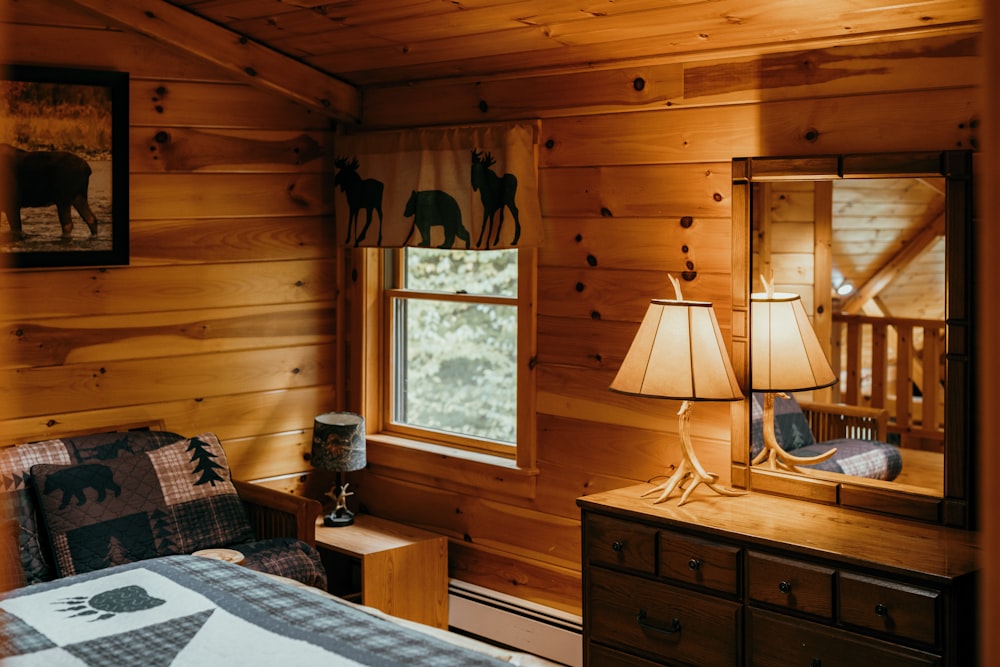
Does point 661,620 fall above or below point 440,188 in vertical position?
below

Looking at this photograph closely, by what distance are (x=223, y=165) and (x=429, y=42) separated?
101cm

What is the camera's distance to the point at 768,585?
8.55 feet

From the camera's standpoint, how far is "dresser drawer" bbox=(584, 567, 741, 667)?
8.90 feet

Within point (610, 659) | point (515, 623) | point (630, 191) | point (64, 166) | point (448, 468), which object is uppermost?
point (64, 166)

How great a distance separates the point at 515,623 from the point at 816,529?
4.85 ft

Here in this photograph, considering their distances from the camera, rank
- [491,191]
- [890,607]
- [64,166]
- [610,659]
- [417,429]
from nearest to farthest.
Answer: [890,607] → [610,659] → [64,166] → [491,191] → [417,429]

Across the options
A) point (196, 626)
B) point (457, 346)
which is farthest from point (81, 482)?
point (457, 346)

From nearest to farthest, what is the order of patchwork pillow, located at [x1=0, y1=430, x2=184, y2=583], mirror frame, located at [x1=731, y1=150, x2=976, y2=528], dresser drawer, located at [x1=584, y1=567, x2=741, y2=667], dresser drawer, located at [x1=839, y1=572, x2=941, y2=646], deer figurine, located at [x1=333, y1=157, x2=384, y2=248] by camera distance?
1. dresser drawer, located at [x1=839, y1=572, x2=941, y2=646]
2. mirror frame, located at [x1=731, y1=150, x2=976, y2=528]
3. dresser drawer, located at [x1=584, y1=567, x2=741, y2=667]
4. patchwork pillow, located at [x1=0, y1=430, x2=184, y2=583]
5. deer figurine, located at [x1=333, y1=157, x2=384, y2=248]

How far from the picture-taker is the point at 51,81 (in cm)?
352

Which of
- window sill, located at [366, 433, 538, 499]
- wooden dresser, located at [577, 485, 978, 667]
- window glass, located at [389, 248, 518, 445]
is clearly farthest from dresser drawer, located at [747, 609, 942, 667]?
window glass, located at [389, 248, 518, 445]

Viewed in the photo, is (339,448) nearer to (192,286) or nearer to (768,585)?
(192,286)

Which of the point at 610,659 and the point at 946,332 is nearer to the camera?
the point at 946,332

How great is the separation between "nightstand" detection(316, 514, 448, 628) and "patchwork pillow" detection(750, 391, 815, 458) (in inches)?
54.4

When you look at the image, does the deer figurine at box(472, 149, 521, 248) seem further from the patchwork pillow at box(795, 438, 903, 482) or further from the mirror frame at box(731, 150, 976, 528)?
the patchwork pillow at box(795, 438, 903, 482)
